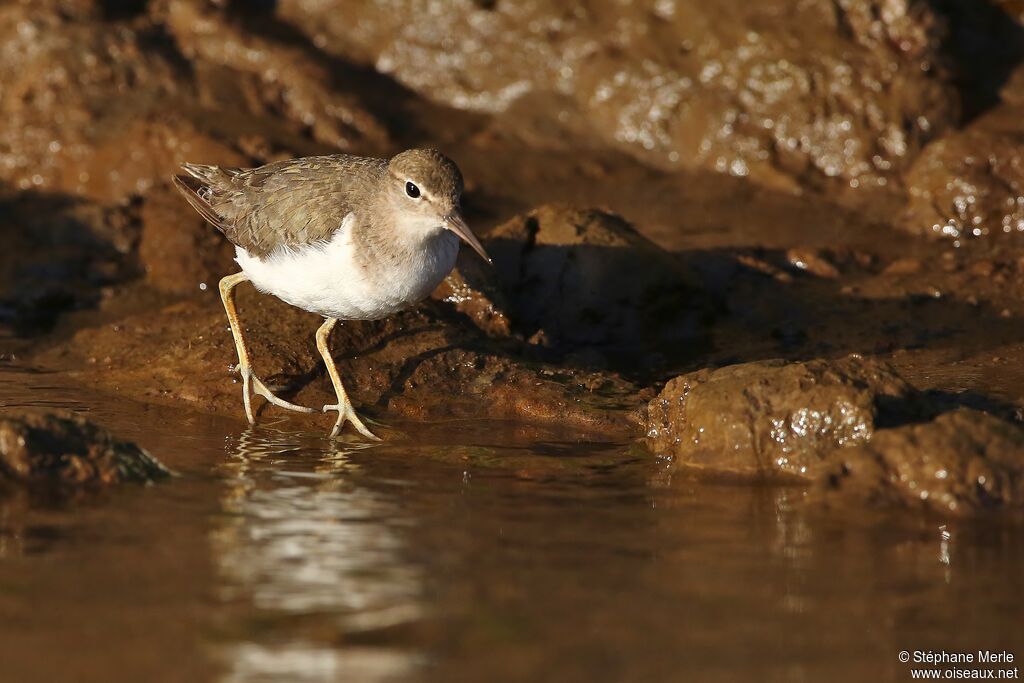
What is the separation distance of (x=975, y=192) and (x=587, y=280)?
3465 mm

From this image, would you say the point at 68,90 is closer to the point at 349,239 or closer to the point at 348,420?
the point at 349,239

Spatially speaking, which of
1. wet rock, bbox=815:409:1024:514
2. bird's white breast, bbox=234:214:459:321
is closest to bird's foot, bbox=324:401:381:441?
bird's white breast, bbox=234:214:459:321

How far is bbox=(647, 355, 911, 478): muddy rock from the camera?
6.30 metres

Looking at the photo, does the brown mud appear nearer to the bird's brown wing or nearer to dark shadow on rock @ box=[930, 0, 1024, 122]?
dark shadow on rock @ box=[930, 0, 1024, 122]

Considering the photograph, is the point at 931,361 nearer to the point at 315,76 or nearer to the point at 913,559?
the point at 913,559

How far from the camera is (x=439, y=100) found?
38.6ft

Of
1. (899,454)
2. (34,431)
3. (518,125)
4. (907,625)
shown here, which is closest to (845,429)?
(899,454)

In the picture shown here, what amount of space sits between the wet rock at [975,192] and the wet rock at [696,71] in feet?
1.90

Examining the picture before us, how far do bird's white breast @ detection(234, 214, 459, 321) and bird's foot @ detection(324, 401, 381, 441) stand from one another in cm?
53

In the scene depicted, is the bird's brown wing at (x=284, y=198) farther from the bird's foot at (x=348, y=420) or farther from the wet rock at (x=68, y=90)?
the wet rock at (x=68, y=90)

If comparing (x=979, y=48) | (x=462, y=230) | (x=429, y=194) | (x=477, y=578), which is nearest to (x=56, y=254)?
(x=429, y=194)

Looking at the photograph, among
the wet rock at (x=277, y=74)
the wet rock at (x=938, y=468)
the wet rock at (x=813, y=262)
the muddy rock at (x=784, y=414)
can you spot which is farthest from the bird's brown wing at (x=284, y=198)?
the wet rock at (x=813, y=262)

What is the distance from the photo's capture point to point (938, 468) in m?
5.72

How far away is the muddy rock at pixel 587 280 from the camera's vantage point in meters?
8.62
